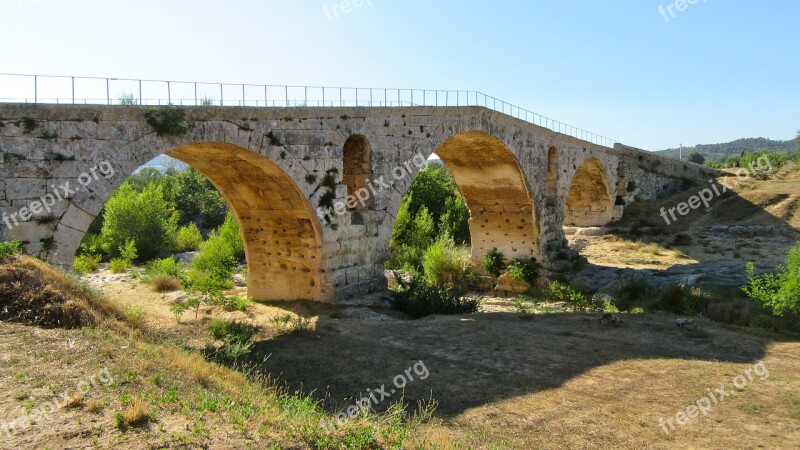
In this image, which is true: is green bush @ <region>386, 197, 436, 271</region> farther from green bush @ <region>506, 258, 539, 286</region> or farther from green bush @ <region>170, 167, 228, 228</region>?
green bush @ <region>170, 167, 228, 228</region>

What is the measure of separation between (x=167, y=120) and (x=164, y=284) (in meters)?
8.21

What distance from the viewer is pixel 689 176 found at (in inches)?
1394

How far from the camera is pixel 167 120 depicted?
10.3 metres

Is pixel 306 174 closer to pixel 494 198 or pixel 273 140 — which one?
pixel 273 140

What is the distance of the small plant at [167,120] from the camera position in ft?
33.5

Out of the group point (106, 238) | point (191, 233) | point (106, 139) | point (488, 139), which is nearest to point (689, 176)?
point (488, 139)

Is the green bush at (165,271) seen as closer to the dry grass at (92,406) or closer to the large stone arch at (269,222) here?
the large stone arch at (269,222)

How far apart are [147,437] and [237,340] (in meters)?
5.53

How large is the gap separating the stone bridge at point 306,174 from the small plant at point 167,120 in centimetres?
5

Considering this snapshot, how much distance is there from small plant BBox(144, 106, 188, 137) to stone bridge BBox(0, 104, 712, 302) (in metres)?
0.05

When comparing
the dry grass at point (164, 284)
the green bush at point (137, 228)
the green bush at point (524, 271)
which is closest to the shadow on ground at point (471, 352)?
the dry grass at point (164, 284)

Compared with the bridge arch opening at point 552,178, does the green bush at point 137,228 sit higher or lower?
lower

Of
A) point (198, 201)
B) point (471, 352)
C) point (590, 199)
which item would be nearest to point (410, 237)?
point (590, 199)

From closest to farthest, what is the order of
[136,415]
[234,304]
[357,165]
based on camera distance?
[136,415] → [234,304] → [357,165]
